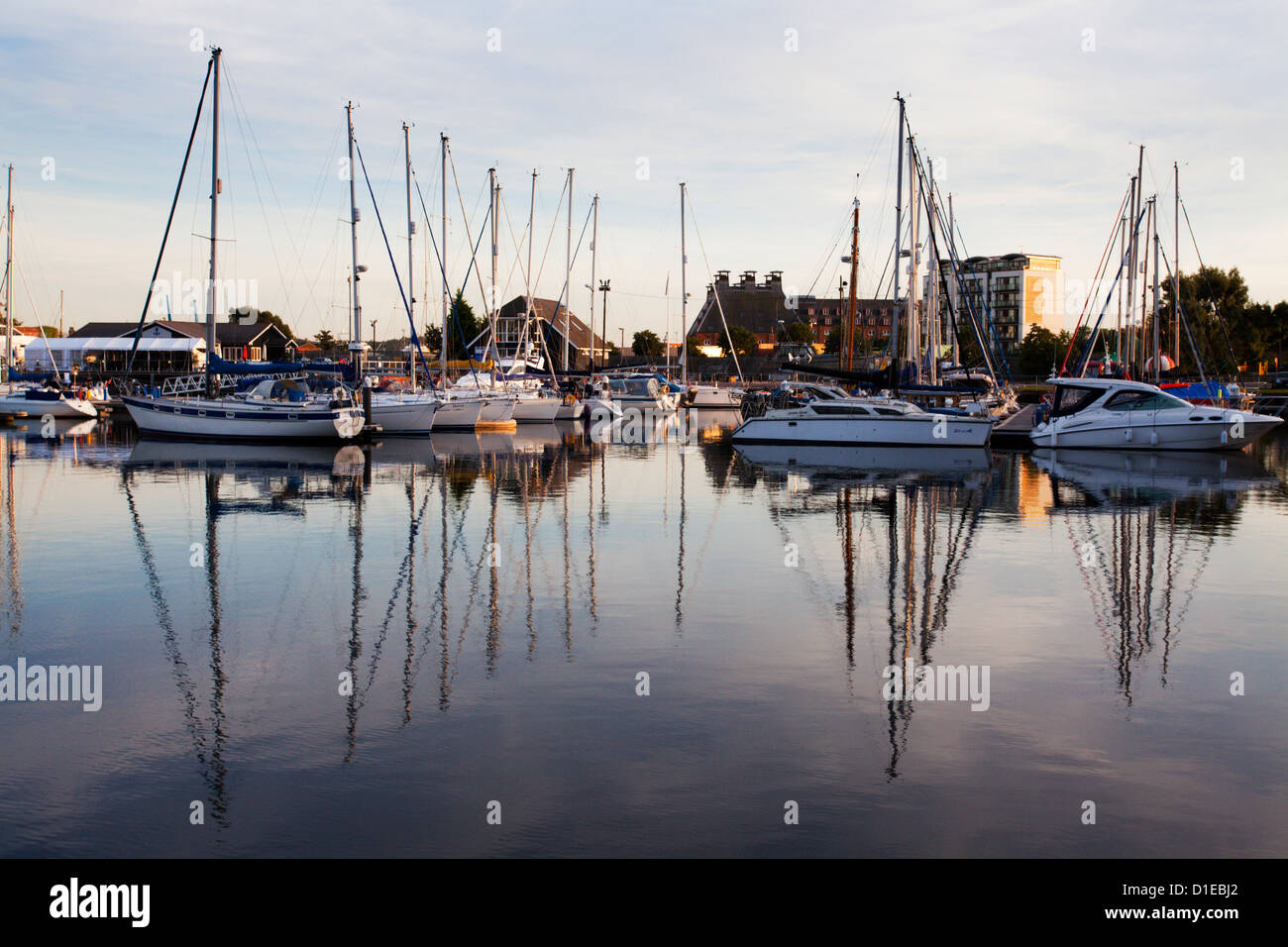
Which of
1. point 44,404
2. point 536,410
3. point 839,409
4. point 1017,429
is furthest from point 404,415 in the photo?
point 44,404

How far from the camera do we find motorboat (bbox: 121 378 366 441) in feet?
137

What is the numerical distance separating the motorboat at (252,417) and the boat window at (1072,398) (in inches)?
1052

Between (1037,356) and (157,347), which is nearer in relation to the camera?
(157,347)

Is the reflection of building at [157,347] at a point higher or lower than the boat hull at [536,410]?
higher

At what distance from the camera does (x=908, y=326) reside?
44188 millimetres

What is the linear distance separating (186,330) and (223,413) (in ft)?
265

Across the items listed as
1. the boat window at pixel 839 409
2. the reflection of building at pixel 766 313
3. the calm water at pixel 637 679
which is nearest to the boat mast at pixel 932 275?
the boat window at pixel 839 409

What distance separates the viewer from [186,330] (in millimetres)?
115500

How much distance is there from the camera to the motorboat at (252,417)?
1647 inches

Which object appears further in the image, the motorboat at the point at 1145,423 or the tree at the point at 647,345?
the tree at the point at 647,345

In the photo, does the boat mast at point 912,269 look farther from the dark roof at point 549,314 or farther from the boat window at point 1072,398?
the dark roof at point 549,314

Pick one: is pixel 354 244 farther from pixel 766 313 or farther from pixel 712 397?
pixel 766 313
